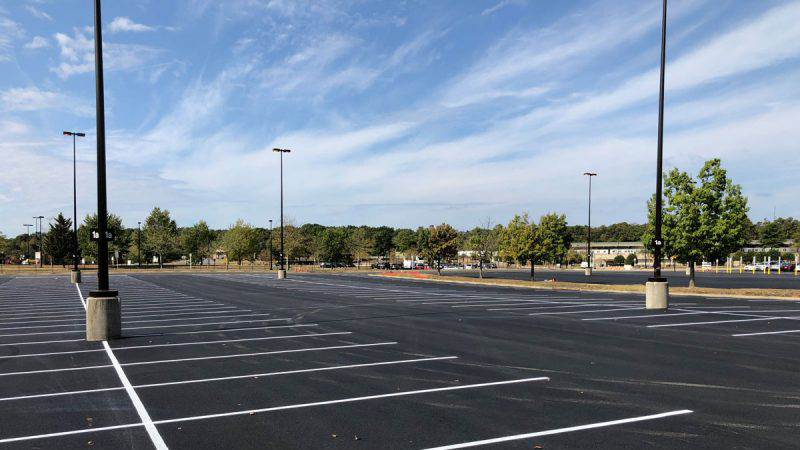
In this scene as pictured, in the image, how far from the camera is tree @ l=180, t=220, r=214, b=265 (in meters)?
84.1

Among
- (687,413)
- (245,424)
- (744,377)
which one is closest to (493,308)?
(744,377)

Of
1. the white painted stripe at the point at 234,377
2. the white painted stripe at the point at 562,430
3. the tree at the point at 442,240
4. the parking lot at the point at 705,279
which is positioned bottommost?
the parking lot at the point at 705,279

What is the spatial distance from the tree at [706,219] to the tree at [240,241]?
212 feet

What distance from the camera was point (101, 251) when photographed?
11.6 meters

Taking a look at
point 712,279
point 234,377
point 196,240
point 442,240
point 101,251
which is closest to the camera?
point 234,377

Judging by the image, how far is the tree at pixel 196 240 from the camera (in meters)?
84.1

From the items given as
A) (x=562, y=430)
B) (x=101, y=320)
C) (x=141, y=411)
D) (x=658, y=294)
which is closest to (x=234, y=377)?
(x=141, y=411)

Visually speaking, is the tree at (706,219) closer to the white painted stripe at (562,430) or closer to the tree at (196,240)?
the white painted stripe at (562,430)

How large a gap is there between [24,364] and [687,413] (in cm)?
1004

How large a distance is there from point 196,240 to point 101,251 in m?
79.1

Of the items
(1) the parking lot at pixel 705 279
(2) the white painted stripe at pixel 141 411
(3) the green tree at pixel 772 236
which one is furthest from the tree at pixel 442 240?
(3) the green tree at pixel 772 236

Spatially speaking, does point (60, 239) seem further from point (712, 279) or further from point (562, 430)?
point (562, 430)

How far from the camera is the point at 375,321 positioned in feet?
49.2

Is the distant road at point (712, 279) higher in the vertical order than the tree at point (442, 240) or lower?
lower
